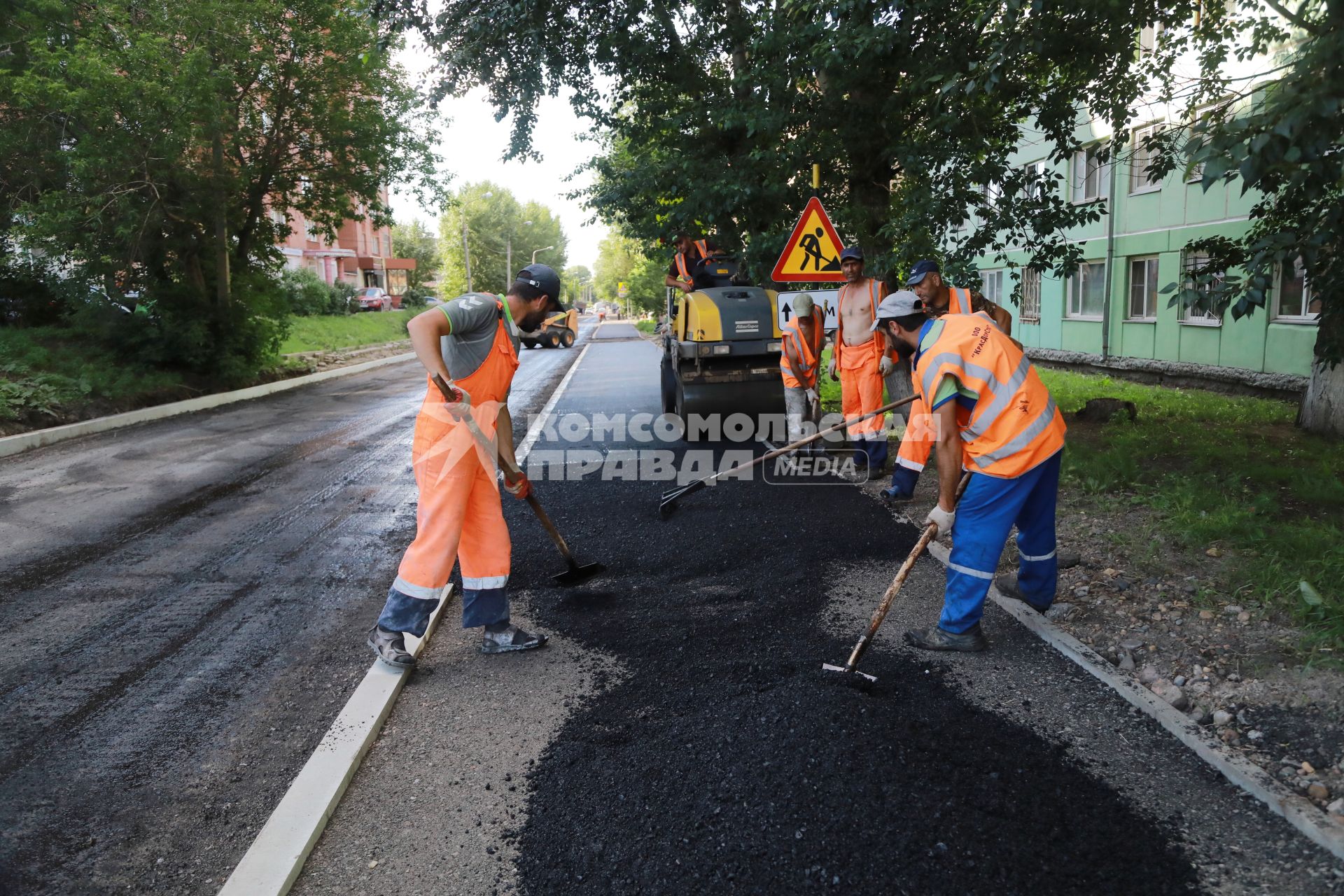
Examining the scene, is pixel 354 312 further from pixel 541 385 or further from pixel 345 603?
pixel 345 603

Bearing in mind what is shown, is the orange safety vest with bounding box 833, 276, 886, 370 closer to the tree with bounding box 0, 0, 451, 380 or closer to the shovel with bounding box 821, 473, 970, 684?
the shovel with bounding box 821, 473, 970, 684

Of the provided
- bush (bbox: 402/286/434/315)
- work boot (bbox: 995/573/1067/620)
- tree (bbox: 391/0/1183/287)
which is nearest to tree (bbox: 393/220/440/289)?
bush (bbox: 402/286/434/315)

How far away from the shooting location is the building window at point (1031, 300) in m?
19.7

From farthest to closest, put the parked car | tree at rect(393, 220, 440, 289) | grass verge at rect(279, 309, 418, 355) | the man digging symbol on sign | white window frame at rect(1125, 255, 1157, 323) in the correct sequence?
tree at rect(393, 220, 440, 289), the parked car, grass verge at rect(279, 309, 418, 355), white window frame at rect(1125, 255, 1157, 323), the man digging symbol on sign

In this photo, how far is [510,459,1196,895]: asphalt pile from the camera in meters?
2.43

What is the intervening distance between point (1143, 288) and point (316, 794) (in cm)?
1699

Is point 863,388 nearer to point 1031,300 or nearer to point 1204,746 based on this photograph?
point 1204,746

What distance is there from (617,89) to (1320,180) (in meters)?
9.92

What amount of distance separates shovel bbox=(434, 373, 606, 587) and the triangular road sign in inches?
158

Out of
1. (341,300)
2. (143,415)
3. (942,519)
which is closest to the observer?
(942,519)

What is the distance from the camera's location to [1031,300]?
2003cm

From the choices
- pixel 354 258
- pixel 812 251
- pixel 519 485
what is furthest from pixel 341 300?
pixel 519 485

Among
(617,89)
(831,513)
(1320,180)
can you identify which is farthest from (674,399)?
(1320,180)

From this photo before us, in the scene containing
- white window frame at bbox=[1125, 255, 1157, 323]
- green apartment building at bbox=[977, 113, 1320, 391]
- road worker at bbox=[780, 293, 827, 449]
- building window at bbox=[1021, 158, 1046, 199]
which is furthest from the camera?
white window frame at bbox=[1125, 255, 1157, 323]
